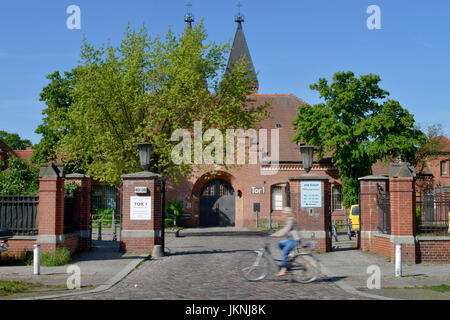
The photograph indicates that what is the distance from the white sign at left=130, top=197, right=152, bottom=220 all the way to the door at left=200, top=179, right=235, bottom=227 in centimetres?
2081

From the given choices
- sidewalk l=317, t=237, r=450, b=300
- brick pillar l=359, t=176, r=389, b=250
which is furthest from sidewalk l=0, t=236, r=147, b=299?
brick pillar l=359, t=176, r=389, b=250

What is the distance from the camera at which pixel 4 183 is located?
16.9 m

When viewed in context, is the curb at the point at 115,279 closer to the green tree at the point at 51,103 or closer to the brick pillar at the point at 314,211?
the brick pillar at the point at 314,211

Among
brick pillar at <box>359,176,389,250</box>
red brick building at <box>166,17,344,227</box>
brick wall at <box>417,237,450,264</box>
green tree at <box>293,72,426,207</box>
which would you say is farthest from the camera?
red brick building at <box>166,17,344,227</box>

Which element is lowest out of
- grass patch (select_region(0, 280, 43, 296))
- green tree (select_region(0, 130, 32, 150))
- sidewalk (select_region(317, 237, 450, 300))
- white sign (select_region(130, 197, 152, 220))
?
sidewalk (select_region(317, 237, 450, 300))

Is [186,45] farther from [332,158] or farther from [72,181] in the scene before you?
[332,158]

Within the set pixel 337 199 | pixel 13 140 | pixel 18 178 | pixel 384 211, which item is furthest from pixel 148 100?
pixel 13 140

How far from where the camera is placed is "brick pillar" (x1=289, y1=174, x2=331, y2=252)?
16438mm

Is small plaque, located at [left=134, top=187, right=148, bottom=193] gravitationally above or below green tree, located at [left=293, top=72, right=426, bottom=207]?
below

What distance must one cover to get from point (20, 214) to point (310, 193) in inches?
363

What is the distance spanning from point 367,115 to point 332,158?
12.6 ft

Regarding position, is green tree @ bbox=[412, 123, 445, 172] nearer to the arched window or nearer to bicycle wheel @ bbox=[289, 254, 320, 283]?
the arched window

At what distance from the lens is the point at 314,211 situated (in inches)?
649
